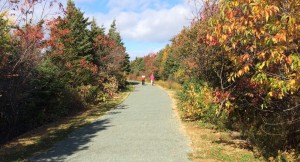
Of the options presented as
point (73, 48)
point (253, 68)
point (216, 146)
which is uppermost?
point (73, 48)

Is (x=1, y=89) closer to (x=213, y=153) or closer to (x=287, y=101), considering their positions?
(x=213, y=153)

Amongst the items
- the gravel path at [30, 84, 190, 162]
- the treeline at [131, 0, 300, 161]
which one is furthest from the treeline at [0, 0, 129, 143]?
the treeline at [131, 0, 300, 161]

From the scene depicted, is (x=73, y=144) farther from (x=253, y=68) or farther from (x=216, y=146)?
(x=253, y=68)

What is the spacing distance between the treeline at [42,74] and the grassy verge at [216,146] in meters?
5.60

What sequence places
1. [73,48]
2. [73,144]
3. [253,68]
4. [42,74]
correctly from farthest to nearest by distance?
[73,48], [42,74], [73,144], [253,68]

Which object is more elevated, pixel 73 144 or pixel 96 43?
pixel 96 43

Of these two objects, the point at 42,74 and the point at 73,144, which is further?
the point at 42,74

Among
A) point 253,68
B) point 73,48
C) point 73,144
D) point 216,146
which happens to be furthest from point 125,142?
point 73,48

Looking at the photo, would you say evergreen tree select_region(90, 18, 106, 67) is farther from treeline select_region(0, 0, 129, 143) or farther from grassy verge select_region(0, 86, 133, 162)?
grassy verge select_region(0, 86, 133, 162)

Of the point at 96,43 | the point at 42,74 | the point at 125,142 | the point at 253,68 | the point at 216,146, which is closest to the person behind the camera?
the point at 253,68

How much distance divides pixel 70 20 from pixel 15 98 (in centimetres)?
1065

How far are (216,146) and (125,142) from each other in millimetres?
2400

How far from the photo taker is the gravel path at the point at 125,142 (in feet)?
26.7

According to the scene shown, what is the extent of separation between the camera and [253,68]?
6.50 metres
